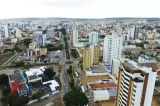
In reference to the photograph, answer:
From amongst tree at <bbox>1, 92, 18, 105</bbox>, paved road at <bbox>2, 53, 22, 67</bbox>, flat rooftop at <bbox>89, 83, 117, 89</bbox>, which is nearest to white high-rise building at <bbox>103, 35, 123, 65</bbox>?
flat rooftop at <bbox>89, 83, 117, 89</bbox>

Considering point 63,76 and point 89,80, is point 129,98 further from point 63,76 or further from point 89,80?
point 63,76

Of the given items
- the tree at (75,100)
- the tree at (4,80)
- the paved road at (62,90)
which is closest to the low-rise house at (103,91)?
the tree at (75,100)

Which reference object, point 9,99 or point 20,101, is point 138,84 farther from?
point 9,99

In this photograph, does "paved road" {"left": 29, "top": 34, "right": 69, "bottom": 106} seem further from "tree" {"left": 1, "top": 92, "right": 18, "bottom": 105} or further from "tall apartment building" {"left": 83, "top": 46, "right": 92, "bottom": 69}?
"tall apartment building" {"left": 83, "top": 46, "right": 92, "bottom": 69}

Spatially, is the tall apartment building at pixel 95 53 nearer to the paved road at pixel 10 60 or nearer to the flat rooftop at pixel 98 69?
the flat rooftop at pixel 98 69

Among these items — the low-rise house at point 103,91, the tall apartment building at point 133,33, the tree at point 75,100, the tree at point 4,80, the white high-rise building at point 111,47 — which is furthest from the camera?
the tall apartment building at point 133,33
